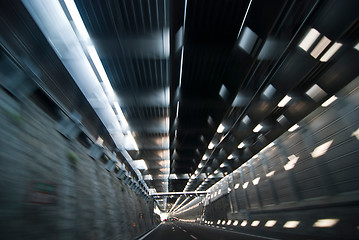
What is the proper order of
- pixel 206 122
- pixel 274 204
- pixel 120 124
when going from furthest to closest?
pixel 274 204, pixel 206 122, pixel 120 124

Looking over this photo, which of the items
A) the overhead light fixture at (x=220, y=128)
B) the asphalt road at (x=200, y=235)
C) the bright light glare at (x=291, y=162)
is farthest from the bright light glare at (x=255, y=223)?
the overhead light fixture at (x=220, y=128)

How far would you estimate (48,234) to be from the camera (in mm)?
4812

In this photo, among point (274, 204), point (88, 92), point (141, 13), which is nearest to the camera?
point (141, 13)

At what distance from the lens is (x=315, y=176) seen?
10.3 m

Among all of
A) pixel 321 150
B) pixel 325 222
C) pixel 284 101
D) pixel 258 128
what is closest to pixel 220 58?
pixel 284 101

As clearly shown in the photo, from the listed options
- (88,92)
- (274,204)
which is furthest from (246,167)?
(88,92)

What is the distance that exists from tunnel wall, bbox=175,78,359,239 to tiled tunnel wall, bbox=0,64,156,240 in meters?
9.59

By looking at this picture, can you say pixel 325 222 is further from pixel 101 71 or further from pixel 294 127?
pixel 101 71

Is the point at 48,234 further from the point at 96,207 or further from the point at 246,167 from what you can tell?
the point at 246,167

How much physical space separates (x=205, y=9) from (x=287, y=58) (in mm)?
4148

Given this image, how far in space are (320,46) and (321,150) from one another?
5048mm

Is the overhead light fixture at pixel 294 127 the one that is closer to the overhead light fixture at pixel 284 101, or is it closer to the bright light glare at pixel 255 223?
the overhead light fixture at pixel 284 101

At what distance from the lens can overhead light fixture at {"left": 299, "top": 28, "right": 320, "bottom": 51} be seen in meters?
6.91

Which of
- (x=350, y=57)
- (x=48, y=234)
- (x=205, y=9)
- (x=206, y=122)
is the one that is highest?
(x=206, y=122)
